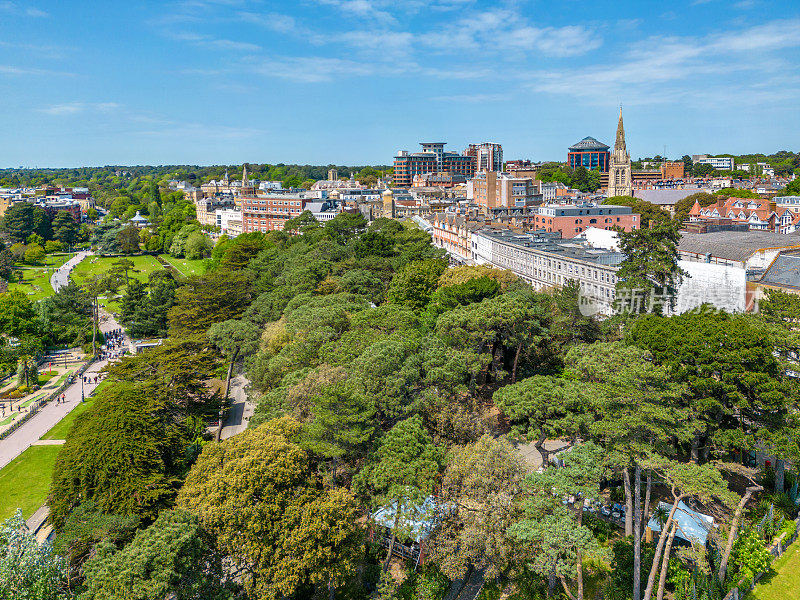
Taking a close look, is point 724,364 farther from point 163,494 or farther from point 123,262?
point 123,262

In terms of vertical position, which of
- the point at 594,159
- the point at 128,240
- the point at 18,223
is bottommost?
the point at 128,240

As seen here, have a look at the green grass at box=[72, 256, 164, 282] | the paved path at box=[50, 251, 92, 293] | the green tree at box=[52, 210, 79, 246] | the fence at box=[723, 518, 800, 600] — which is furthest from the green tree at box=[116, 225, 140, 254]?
the fence at box=[723, 518, 800, 600]

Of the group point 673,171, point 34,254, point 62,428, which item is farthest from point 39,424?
point 673,171

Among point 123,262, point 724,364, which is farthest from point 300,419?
point 123,262

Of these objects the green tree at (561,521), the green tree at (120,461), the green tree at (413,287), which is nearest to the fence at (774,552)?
the green tree at (561,521)

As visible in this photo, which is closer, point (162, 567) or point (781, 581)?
point (162, 567)

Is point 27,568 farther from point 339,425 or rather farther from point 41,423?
point 41,423
